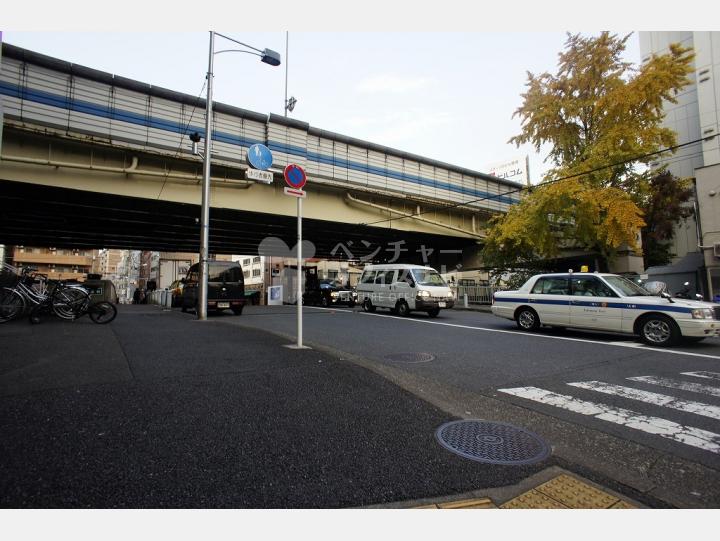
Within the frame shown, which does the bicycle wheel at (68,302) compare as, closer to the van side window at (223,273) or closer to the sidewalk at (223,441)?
the van side window at (223,273)

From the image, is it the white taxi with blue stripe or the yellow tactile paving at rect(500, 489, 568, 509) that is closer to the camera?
the yellow tactile paving at rect(500, 489, 568, 509)

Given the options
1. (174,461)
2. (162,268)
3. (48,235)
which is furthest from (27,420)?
(162,268)

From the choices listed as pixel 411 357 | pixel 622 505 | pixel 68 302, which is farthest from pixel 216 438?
pixel 68 302

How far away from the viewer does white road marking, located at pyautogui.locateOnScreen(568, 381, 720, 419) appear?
12.5 ft

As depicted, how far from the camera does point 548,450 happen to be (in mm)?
2867

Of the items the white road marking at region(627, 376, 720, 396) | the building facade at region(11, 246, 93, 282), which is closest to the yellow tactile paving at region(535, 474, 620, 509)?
the white road marking at region(627, 376, 720, 396)

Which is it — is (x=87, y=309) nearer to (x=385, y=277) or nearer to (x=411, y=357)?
(x=411, y=357)

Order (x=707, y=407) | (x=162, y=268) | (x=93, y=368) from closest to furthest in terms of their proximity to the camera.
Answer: (x=707, y=407)
(x=93, y=368)
(x=162, y=268)

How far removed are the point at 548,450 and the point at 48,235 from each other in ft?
114

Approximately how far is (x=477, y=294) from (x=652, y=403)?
74.0ft

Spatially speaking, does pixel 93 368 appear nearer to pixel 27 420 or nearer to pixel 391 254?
pixel 27 420

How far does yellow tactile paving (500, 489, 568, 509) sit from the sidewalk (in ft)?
0.10

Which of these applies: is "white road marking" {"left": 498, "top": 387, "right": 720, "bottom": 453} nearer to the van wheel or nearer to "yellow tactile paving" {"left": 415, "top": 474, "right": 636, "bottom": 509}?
"yellow tactile paving" {"left": 415, "top": 474, "right": 636, "bottom": 509}

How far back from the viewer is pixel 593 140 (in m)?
18.5
